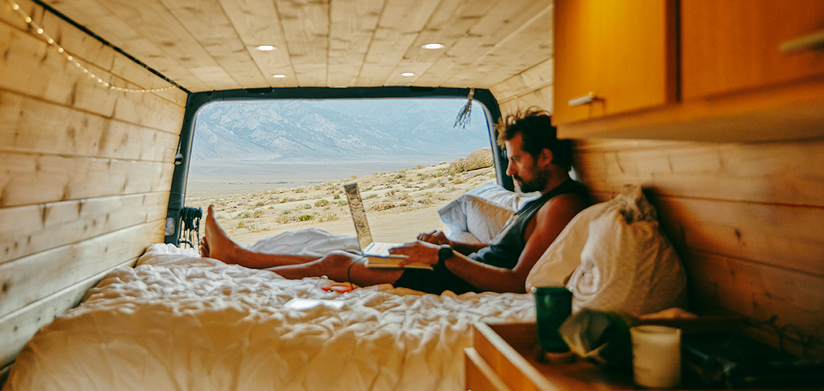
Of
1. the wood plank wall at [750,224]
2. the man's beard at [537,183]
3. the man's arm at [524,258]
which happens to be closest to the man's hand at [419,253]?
the man's arm at [524,258]

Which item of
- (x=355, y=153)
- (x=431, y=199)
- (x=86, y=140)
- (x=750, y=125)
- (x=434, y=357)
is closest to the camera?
(x=750, y=125)

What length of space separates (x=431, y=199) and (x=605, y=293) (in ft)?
25.1

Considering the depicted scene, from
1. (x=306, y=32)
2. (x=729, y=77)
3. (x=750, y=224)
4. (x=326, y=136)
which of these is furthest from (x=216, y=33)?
(x=326, y=136)

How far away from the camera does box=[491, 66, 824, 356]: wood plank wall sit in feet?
3.18

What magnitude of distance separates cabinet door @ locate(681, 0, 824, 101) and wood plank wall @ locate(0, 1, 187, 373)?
1752mm

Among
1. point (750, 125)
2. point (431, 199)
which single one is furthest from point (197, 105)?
point (431, 199)

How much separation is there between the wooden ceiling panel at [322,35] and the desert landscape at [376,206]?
5.26 metres

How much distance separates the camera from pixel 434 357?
4.02 ft

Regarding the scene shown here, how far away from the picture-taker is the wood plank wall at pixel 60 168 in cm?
147

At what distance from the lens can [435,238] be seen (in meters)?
2.41

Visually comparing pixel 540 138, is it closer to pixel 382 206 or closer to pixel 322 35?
pixel 322 35

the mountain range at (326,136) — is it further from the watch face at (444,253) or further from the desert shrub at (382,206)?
the watch face at (444,253)

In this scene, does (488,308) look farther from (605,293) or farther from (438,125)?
(438,125)

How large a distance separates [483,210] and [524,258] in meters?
0.92
